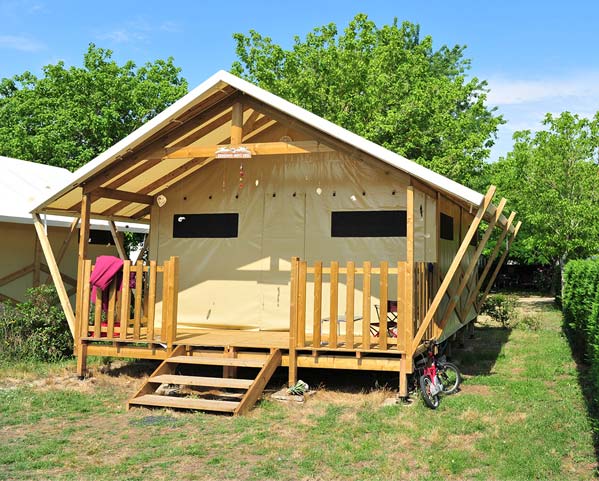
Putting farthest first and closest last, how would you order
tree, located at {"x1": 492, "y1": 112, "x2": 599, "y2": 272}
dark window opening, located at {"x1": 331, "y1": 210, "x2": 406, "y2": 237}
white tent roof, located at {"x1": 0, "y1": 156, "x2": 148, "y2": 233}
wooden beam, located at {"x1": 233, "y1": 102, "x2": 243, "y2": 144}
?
tree, located at {"x1": 492, "y1": 112, "x2": 599, "y2": 272} < white tent roof, located at {"x1": 0, "y1": 156, "x2": 148, "y2": 233} < dark window opening, located at {"x1": 331, "y1": 210, "x2": 406, "y2": 237} < wooden beam, located at {"x1": 233, "y1": 102, "x2": 243, "y2": 144}

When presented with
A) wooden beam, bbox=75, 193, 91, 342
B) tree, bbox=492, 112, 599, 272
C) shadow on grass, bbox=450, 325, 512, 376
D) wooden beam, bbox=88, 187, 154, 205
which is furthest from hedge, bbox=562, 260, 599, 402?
wooden beam, bbox=88, 187, 154, 205

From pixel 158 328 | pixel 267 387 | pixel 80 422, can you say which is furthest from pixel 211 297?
pixel 80 422

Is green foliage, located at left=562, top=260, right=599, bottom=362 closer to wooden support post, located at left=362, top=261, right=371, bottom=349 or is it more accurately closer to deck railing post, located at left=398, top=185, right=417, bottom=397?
deck railing post, located at left=398, top=185, right=417, bottom=397

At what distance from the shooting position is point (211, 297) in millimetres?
10203

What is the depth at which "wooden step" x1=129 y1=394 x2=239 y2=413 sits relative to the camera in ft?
22.0

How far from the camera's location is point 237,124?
8219 millimetres

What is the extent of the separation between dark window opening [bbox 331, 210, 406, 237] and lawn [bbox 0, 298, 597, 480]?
2.31m

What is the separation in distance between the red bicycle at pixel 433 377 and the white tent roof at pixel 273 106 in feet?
6.69

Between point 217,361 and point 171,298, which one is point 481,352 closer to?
point 217,361

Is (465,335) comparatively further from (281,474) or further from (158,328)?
(281,474)

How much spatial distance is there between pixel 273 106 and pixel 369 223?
2559 millimetres

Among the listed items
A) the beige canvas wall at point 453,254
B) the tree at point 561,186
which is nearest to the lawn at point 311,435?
the beige canvas wall at point 453,254

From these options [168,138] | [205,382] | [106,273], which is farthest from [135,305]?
[168,138]

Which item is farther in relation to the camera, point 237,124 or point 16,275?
point 16,275
